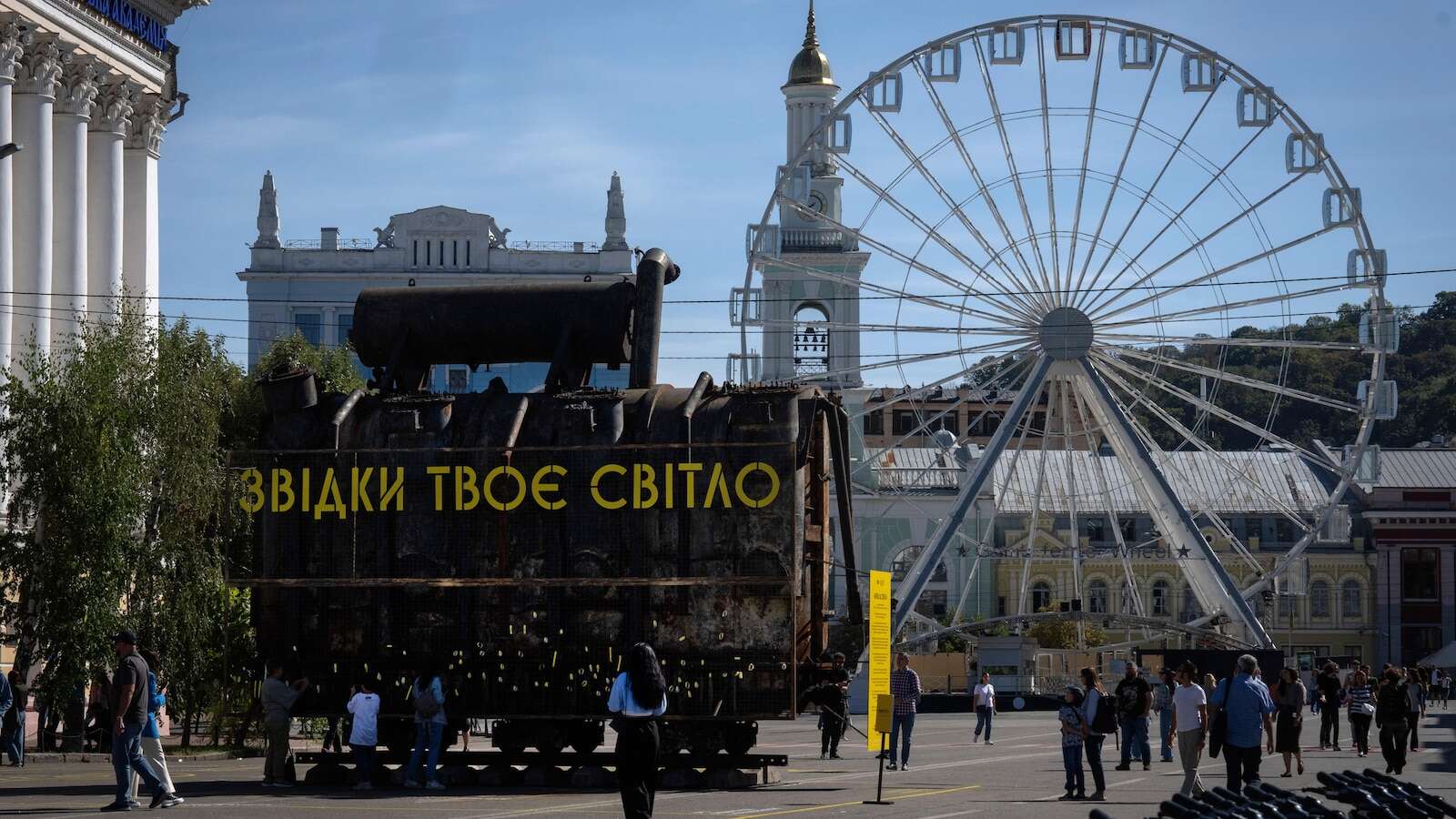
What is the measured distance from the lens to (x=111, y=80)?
142 ft

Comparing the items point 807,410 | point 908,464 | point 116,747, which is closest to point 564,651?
point 807,410

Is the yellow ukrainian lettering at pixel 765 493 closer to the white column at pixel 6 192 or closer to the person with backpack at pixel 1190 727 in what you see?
the person with backpack at pixel 1190 727

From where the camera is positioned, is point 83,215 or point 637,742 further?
point 83,215

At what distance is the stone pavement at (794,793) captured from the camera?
21391 millimetres

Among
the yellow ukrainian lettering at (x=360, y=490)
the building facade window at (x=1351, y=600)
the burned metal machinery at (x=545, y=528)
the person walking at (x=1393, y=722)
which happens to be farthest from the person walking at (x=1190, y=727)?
the building facade window at (x=1351, y=600)

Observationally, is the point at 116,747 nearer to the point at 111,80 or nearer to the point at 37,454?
the point at 37,454

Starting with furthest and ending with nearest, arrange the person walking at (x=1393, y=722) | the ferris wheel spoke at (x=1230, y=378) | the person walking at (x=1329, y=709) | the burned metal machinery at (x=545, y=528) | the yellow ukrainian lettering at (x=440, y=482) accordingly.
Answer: the ferris wheel spoke at (x=1230, y=378) → the person walking at (x=1329, y=709) → the person walking at (x=1393, y=722) → the yellow ukrainian lettering at (x=440, y=482) → the burned metal machinery at (x=545, y=528)

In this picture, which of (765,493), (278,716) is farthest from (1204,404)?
(278,716)

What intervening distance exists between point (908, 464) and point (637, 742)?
9189 cm

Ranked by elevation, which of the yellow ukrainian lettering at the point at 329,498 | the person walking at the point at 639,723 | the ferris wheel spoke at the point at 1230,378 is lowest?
the person walking at the point at 639,723

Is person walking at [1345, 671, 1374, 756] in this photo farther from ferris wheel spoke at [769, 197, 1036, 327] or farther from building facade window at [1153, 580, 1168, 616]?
building facade window at [1153, 580, 1168, 616]

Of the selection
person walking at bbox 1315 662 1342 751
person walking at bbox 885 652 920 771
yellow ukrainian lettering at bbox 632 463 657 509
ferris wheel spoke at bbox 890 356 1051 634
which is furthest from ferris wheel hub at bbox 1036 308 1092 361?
yellow ukrainian lettering at bbox 632 463 657 509

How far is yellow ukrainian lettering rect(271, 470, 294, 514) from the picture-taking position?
25.9 meters

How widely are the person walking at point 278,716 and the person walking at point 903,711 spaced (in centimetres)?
881
